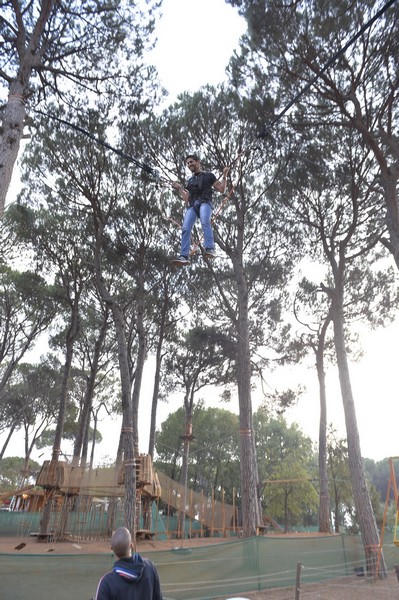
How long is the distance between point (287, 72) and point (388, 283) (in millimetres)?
6633

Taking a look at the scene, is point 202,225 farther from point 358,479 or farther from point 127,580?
point 358,479

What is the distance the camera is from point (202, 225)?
4.88 m

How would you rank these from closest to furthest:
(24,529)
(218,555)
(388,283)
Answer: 1. (218,555)
2. (388,283)
3. (24,529)

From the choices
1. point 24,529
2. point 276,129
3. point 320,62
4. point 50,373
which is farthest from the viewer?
point 50,373

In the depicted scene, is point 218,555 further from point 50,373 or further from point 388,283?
point 50,373

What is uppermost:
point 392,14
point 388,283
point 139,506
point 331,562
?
point 392,14

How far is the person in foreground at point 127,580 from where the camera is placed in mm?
1991

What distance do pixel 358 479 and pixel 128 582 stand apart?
22.1 ft

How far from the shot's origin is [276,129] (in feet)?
30.0

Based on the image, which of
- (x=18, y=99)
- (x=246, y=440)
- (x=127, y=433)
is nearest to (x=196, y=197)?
(x=18, y=99)

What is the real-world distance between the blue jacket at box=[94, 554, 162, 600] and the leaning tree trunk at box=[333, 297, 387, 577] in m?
6.34

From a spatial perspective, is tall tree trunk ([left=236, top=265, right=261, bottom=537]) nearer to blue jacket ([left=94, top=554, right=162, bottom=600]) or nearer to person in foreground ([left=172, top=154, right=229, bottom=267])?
person in foreground ([left=172, top=154, right=229, bottom=267])

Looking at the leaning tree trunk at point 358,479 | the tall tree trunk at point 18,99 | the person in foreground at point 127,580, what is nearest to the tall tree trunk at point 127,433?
the tall tree trunk at point 18,99

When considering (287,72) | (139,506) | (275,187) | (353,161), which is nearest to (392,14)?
(287,72)
